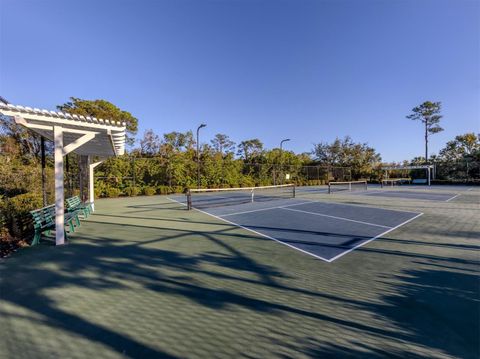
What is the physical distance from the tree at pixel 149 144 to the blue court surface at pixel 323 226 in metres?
21.1

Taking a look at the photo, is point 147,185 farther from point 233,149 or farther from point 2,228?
point 233,149

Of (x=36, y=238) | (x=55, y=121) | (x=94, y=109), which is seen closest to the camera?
(x=55, y=121)

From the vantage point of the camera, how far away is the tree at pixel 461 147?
34469 millimetres

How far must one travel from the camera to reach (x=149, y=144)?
90.4ft

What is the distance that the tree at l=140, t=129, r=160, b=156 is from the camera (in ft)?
90.0

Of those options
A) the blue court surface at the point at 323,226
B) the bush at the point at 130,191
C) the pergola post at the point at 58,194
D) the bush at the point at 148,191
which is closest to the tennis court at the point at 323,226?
the blue court surface at the point at 323,226

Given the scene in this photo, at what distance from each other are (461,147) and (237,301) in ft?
153

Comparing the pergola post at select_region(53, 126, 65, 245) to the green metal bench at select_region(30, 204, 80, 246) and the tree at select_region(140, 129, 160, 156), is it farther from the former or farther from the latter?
the tree at select_region(140, 129, 160, 156)

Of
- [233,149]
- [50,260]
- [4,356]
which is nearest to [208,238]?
[50,260]

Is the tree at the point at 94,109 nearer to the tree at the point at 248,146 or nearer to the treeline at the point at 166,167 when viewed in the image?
the treeline at the point at 166,167

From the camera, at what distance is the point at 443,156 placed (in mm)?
37438

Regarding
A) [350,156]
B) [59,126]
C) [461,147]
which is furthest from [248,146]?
[59,126]

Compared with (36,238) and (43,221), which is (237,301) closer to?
(36,238)

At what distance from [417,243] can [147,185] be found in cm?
1818
